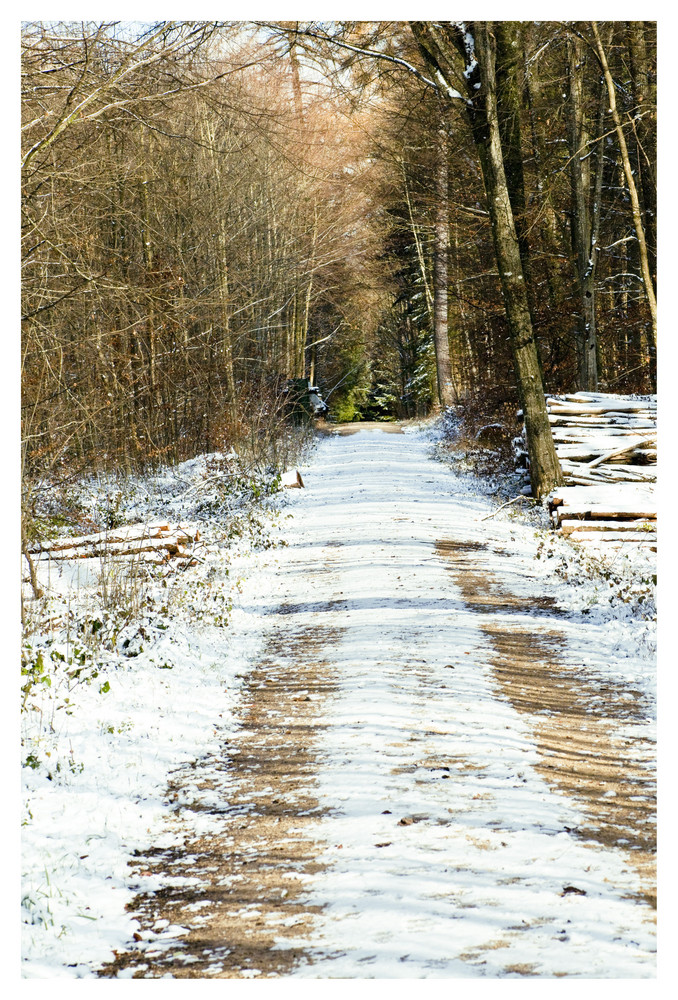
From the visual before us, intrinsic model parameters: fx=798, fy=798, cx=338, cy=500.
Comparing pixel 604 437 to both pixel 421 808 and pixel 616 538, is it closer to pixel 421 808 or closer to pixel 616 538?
pixel 616 538

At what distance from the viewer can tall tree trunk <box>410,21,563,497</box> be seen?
10.6m

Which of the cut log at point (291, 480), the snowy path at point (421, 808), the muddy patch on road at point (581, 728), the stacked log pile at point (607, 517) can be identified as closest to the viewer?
the snowy path at point (421, 808)

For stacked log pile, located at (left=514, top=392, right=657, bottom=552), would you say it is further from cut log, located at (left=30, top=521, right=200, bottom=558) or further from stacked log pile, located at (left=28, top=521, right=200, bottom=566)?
cut log, located at (left=30, top=521, right=200, bottom=558)

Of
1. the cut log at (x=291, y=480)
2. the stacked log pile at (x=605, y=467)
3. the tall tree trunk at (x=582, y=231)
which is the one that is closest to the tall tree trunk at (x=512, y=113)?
the tall tree trunk at (x=582, y=231)

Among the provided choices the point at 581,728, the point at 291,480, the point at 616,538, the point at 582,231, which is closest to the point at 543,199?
the point at 582,231

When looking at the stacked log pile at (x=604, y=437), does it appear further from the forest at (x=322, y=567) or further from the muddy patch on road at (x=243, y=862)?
the muddy patch on road at (x=243, y=862)

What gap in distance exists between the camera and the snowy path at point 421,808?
9.61 ft

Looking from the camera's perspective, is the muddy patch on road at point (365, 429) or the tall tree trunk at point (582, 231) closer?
the tall tree trunk at point (582, 231)

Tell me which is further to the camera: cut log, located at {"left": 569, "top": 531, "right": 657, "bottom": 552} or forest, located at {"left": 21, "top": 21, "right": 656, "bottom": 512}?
cut log, located at {"left": 569, "top": 531, "right": 657, "bottom": 552}

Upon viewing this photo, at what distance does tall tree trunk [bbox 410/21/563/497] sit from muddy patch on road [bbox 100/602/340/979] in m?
7.33

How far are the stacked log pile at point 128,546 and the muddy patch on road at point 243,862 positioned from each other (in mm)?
3825

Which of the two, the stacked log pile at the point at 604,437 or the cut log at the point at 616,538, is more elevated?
Result: the stacked log pile at the point at 604,437

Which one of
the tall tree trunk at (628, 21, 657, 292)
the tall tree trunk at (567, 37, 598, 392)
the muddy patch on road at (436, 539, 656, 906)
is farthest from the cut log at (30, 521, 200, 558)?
the tall tree trunk at (567, 37, 598, 392)
